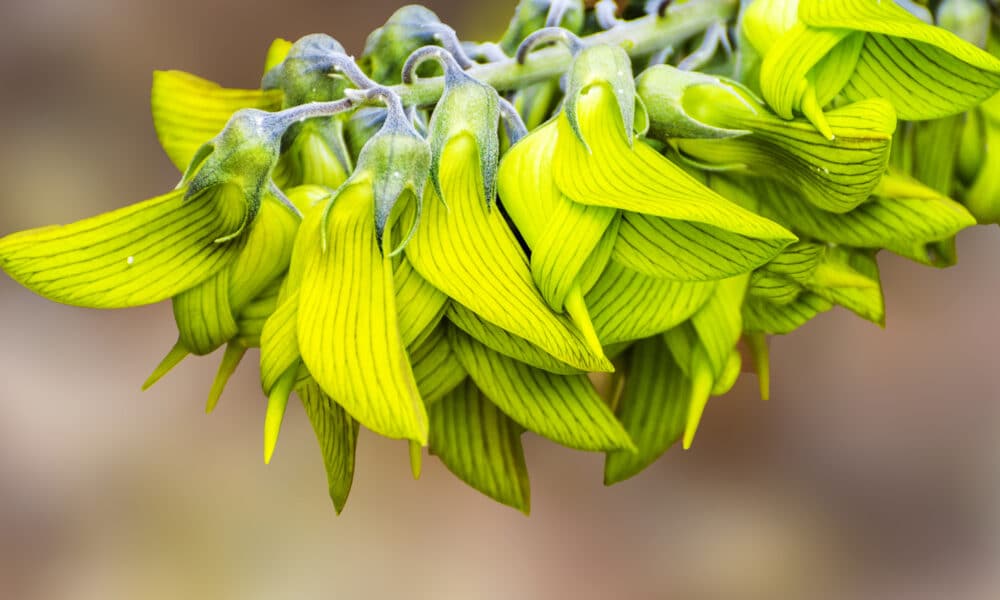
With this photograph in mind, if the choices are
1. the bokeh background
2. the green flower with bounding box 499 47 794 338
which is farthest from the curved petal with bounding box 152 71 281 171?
the bokeh background

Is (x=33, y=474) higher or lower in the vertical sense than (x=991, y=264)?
lower

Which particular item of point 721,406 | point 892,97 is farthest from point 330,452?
point 721,406

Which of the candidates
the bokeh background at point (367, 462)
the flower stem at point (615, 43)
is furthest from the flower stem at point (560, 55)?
the bokeh background at point (367, 462)

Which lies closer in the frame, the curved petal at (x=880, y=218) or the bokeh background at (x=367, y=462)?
the curved petal at (x=880, y=218)

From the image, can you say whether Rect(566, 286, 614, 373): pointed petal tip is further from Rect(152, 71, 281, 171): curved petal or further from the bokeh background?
the bokeh background

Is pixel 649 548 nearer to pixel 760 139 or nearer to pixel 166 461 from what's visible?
pixel 166 461

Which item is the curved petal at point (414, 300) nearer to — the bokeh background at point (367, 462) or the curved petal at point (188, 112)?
the curved petal at point (188, 112)
